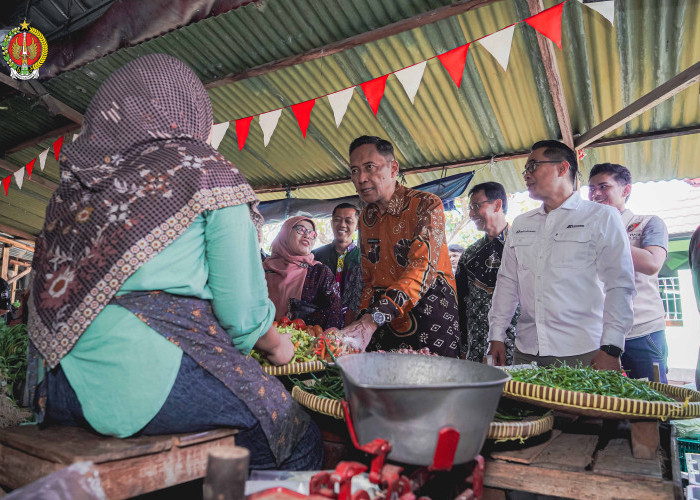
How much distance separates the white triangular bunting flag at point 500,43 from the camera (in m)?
3.50

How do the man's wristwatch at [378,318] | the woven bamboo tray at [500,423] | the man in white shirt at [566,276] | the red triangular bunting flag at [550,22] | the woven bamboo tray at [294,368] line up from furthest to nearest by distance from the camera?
the red triangular bunting flag at [550,22]
the man in white shirt at [566,276]
the man's wristwatch at [378,318]
the woven bamboo tray at [294,368]
the woven bamboo tray at [500,423]

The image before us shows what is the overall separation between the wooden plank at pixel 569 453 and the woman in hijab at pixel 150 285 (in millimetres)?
820

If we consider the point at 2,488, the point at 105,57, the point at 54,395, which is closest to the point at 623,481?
the point at 54,395

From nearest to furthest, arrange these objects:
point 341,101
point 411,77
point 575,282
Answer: point 575,282 → point 411,77 → point 341,101

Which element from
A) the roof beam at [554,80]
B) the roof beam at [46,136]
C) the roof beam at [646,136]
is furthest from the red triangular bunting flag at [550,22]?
the roof beam at [46,136]

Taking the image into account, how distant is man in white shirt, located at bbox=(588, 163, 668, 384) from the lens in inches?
140

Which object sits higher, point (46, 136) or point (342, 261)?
point (46, 136)

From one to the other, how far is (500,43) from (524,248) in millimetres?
1603

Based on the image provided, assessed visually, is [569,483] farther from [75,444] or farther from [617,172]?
[617,172]

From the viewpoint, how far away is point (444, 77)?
4641 mm

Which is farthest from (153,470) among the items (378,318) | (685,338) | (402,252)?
(685,338)

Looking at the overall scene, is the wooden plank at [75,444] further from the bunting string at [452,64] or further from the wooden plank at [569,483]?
the bunting string at [452,64]

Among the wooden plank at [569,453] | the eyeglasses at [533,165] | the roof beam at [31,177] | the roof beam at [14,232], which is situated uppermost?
the roof beam at [31,177]

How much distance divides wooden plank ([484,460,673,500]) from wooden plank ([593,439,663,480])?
0.02 metres
